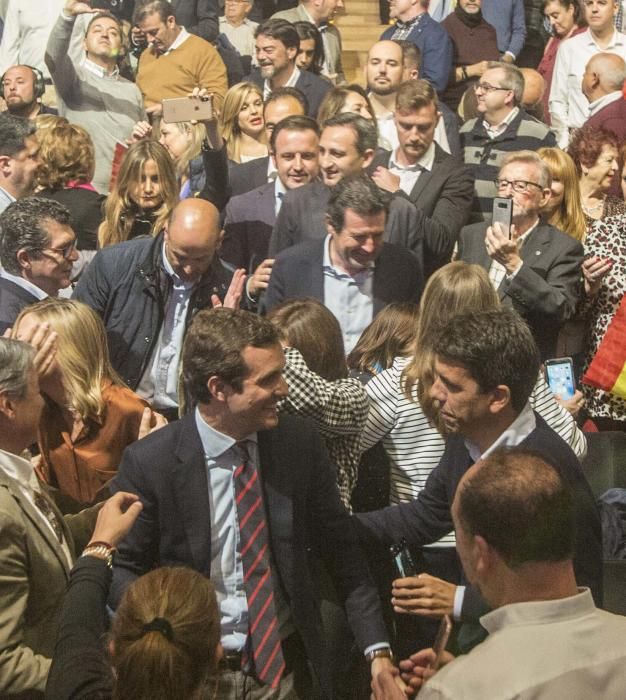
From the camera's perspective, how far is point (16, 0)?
371 inches

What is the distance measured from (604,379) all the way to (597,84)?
2.70 m

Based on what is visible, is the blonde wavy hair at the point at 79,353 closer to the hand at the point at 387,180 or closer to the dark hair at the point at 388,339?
the dark hair at the point at 388,339

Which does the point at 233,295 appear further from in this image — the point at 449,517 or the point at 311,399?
the point at 449,517

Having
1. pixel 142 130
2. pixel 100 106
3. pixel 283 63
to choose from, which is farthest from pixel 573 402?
pixel 100 106

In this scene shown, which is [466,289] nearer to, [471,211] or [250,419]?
[250,419]

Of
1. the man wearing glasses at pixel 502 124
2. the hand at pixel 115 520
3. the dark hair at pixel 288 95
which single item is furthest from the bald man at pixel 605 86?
the hand at pixel 115 520

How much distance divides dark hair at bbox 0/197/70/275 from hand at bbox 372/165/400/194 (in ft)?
6.08

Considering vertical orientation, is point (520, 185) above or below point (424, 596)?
below

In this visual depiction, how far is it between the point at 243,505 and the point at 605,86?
5.28 metres

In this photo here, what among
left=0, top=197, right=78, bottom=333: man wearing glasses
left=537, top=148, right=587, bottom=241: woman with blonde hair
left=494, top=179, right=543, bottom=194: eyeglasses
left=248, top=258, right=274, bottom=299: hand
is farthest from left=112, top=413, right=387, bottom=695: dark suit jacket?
left=537, top=148, right=587, bottom=241: woman with blonde hair

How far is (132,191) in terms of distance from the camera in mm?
6273

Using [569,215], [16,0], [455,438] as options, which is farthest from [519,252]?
[16,0]

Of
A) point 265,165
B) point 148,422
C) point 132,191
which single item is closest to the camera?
point 148,422

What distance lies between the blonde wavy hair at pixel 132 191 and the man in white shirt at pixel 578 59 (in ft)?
12.1
